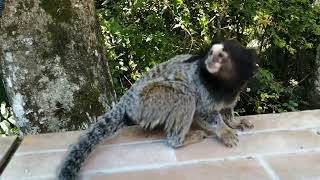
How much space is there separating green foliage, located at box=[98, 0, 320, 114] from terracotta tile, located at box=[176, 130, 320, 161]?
242 centimetres

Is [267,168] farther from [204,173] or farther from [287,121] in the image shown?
[287,121]

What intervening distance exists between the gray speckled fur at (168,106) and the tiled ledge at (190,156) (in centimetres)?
9

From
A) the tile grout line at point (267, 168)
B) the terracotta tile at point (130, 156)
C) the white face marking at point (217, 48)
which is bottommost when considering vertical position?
the tile grout line at point (267, 168)

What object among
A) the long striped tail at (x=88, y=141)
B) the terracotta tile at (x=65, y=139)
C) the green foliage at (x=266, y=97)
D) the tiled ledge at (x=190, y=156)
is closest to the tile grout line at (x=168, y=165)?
the tiled ledge at (x=190, y=156)

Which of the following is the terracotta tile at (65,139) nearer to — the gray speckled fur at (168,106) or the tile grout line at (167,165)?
the gray speckled fur at (168,106)

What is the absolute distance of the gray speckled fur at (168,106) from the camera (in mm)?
2848

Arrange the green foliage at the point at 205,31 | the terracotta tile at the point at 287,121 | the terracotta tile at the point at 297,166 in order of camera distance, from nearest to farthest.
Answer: the terracotta tile at the point at 297,166
the terracotta tile at the point at 287,121
the green foliage at the point at 205,31

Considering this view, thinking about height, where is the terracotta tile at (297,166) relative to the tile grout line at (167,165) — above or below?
below

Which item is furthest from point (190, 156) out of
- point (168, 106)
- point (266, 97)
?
point (266, 97)

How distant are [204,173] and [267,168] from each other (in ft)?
1.10

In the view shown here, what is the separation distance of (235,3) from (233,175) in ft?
10.9

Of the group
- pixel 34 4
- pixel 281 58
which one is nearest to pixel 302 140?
pixel 34 4

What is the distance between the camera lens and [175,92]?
2.88m

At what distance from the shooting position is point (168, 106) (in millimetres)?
2877
